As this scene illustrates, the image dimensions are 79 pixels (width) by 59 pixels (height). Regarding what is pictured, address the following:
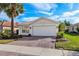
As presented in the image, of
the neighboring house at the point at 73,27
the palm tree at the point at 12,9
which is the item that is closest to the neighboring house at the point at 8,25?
the palm tree at the point at 12,9

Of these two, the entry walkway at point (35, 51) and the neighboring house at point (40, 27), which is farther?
the neighboring house at point (40, 27)

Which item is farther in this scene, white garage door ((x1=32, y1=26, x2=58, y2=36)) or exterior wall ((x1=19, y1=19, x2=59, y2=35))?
white garage door ((x1=32, y1=26, x2=58, y2=36))

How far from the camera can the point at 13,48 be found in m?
12.8

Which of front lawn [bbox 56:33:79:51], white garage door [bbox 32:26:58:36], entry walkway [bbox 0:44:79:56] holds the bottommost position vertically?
entry walkway [bbox 0:44:79:56]

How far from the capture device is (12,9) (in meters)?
13.2

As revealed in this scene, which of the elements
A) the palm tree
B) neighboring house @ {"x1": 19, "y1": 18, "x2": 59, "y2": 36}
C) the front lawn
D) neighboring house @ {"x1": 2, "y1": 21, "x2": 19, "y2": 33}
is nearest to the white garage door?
neighboring house @ {"x1": 19, "y1": 18, "x2": 59, "y2": 36}

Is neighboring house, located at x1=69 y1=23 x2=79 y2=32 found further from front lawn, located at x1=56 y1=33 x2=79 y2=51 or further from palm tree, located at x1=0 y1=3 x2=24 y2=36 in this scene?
palm tree, located at x1=0 y1=3 x2=24 y2=36

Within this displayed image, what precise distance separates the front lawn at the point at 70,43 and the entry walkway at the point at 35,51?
0.35 meters

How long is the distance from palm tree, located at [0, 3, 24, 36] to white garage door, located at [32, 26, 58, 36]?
3.77 feet

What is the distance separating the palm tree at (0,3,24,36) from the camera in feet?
41.5

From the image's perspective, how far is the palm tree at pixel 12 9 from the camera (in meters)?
12.7

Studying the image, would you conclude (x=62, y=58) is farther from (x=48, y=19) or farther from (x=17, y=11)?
(x=17, y=11)

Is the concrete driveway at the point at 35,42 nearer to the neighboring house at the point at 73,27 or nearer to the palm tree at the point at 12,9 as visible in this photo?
the palm tree at the point at 12,9

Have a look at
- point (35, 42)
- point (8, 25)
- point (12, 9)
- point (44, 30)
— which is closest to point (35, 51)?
point (35, 42)
